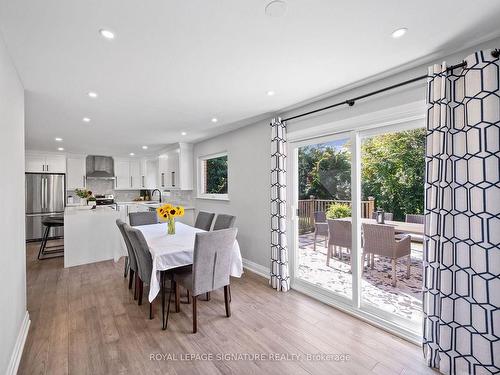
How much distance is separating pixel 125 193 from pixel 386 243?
7513 millimetres

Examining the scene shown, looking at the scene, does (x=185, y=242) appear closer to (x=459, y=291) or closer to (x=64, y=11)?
(x=64, y=11)

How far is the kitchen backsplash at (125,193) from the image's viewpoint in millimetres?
5791

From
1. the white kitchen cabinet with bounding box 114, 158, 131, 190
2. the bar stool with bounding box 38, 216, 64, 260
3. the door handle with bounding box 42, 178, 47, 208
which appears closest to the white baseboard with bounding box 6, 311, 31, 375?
the bar stool with bounding box 38, 216, 64, 260

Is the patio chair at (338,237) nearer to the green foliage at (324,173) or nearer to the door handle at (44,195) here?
the green foliage at (324,173)

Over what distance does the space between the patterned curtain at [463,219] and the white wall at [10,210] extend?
2974 millimetres

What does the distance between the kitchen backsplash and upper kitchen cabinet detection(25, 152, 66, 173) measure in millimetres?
708

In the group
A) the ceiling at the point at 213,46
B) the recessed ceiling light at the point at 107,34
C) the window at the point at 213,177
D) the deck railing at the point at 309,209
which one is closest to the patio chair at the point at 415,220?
the deck railing at the point at 309,209

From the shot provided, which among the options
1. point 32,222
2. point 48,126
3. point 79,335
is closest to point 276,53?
point 79,335

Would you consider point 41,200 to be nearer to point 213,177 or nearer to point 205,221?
point 213,177

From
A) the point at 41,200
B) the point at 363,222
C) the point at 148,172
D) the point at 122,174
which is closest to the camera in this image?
the point at 363,222

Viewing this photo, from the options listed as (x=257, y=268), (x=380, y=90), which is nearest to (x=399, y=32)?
(x=380, y=90)

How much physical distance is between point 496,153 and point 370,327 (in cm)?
181

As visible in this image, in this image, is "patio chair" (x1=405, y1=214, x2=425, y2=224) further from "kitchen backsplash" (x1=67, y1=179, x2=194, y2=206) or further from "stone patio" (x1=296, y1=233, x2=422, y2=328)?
"kitchen backsplash" (x1=67, y1=179, x2=194, y2=206)

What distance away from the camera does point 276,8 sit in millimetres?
1375
